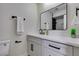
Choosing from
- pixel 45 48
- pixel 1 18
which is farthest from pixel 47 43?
pixel 1 18

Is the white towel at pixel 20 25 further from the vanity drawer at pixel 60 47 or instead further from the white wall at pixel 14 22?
the vanity drawer at pixel 60 47

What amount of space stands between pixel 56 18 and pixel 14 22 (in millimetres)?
1203

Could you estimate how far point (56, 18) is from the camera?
7.45ft

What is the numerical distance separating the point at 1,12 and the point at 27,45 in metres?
1.10

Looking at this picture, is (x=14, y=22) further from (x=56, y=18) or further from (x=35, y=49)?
(x=56, y=18)

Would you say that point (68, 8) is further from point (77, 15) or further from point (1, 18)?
point (1, 18)

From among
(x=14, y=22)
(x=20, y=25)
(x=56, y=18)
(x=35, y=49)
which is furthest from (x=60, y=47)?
(x=14, y=22)

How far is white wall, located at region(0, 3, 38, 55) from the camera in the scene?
9.18 feet

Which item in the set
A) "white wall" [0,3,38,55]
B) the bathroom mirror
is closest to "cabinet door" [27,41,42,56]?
"white wall" [0,3,38,55]

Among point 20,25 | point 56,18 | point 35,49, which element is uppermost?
point 56,18

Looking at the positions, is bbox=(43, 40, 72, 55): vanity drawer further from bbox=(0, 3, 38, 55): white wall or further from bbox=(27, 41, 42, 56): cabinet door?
bbox=(0, 3, 38, 55): white wall

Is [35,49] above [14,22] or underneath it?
underneath

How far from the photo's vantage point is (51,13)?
2449 millimetres

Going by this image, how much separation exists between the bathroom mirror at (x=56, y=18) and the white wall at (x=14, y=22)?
1.62 ft
